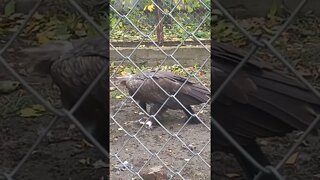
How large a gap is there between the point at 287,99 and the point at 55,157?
2.45 ft

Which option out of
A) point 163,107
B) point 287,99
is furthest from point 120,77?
point 287,99

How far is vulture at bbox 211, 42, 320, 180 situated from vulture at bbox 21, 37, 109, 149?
0.27m

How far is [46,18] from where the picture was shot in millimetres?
1563

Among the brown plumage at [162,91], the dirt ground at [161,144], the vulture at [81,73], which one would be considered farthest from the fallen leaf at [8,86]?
the brown plumage at [162,91]

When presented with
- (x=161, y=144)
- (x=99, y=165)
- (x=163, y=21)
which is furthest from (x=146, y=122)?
(x=163, y=21)

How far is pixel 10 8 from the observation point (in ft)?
5.14

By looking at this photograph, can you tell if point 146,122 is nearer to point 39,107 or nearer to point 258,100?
point 39,107

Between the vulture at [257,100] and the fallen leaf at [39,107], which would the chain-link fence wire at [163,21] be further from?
the vulture at [257,100]

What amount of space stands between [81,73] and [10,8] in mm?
284

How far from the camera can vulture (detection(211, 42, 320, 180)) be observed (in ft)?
3.95

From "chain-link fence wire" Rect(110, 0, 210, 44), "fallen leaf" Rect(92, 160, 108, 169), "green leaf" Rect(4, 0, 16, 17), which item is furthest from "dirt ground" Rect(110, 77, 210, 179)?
"green leaf" Rect(4, 0, 16, 17)

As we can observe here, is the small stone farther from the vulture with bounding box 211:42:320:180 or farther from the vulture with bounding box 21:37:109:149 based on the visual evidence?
the vulture with bounding box 211:42:320:180

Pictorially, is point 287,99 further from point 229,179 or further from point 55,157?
point 55,157

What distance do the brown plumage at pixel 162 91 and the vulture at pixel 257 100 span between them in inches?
31.2
